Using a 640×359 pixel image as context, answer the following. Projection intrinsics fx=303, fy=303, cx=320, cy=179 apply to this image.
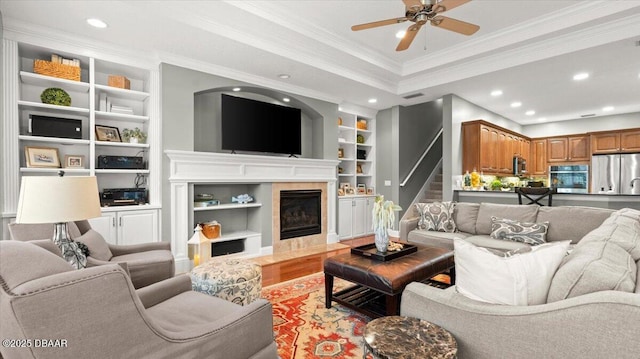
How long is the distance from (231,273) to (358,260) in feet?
3.62

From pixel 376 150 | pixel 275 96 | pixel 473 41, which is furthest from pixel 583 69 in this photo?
pixel 275 96

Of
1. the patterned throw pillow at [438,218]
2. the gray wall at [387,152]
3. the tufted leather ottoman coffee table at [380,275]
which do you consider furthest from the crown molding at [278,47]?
the tufted leather ottoman coffee table at [380,275]

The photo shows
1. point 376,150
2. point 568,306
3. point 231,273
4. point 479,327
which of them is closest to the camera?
point 568,306

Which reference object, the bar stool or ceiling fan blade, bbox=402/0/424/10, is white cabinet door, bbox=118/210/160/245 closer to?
ceiling fan blade, bbox=402/0/424/10

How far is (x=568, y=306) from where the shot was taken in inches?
42.9

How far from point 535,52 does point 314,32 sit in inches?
114

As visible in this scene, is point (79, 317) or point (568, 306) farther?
point (568, 306)

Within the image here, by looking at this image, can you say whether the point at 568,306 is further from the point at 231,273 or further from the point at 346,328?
the point at 231,273

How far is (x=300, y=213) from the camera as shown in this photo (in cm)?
543

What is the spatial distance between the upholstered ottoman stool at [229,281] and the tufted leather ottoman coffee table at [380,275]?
69cm

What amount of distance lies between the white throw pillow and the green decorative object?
436 cm

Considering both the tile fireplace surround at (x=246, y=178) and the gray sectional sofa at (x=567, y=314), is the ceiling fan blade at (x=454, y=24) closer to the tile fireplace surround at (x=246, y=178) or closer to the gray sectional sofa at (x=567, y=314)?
the gray sectional sofa at (x=567, y=314)

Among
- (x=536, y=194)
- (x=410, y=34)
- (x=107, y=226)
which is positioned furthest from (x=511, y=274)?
(x=107, y=226)

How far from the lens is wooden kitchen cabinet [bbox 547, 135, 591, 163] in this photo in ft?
25.0
